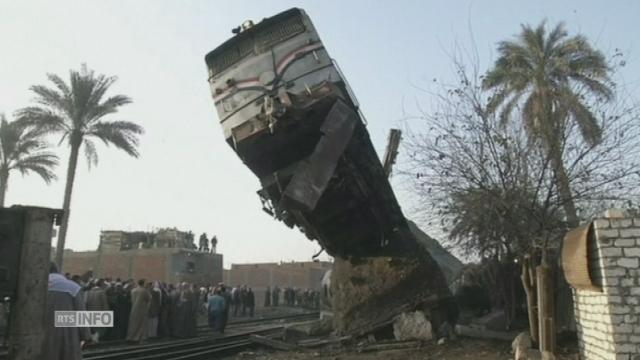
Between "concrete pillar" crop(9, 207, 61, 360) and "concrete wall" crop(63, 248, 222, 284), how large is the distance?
3098 cm

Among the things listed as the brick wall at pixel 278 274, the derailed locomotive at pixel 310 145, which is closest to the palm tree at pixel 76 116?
the derailed locomotive at pixel 310 145

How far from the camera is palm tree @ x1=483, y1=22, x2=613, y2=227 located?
10.5 meters

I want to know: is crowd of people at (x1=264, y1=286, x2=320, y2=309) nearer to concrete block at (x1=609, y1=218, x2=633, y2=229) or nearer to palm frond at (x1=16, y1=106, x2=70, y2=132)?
palm frond at (x1=16, y1=106, x2=70, y2=132)

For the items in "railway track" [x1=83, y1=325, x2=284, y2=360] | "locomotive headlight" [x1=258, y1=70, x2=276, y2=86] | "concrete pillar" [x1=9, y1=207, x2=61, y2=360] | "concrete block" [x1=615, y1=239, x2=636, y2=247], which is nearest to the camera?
"concrete pillar" [x1=9, y1=207, x2=61, y2=360]

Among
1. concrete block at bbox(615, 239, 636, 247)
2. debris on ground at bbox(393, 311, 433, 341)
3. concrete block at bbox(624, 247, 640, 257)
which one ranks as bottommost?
debris on ground at bbox(393, 311, 433, 341)

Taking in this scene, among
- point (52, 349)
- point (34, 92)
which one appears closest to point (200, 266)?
point (34, 92)

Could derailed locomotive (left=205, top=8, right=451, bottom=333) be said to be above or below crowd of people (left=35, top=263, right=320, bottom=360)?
above

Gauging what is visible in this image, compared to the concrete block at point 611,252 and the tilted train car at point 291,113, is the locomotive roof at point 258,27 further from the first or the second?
the concrete block at point 611,252

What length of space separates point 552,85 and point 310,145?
247 inches

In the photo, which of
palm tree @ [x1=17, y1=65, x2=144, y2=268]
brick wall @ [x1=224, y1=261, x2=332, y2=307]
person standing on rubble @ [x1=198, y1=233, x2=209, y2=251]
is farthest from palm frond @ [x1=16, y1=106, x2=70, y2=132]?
brick wall @ [x1=224, y1=261, x2=332, y2=307]

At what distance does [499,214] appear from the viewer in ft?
34.4

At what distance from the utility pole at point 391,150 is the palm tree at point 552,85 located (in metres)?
1.98

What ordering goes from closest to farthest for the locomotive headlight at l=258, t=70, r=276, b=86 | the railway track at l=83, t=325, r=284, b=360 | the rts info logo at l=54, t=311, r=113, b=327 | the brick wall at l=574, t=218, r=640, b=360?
the rts info logo at l=54, t=311, r=113, b=327, the brick wall at l=574, t=218, r=640, b=360, the locomotive headlight at l=258, t=70, r=276, b=86, the railway track at l=83, t=325, r=284, b=360

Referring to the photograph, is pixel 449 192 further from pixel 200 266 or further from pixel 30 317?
pixel 200 266
